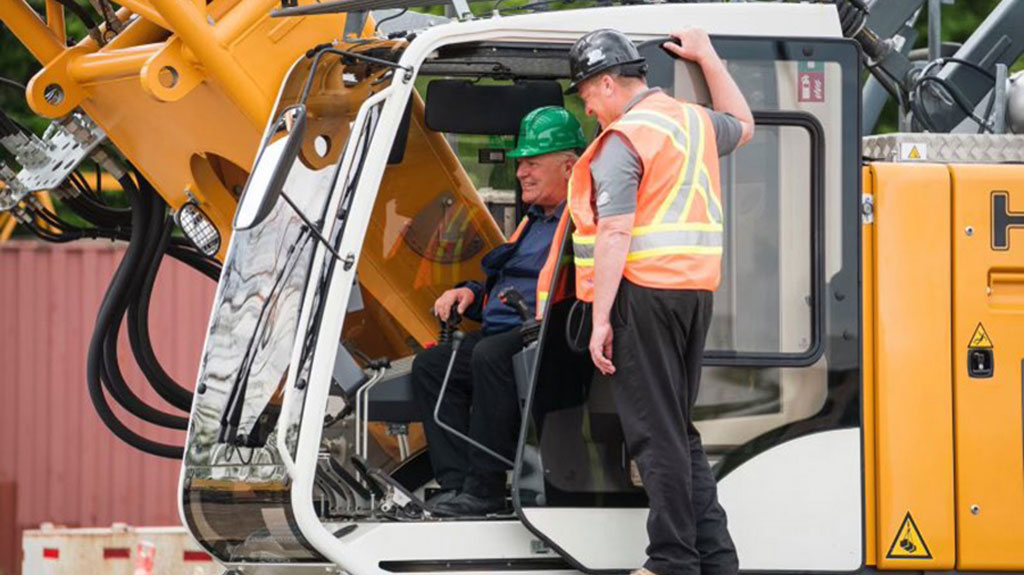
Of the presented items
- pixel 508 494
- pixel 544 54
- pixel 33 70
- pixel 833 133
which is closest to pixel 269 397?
pixel 508 494

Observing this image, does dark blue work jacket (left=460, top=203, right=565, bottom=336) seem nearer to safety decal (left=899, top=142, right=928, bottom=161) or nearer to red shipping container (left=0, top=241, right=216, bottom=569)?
safety decal (left=899, top=142, right=928, bottom=161)

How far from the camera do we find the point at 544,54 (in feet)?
20.0

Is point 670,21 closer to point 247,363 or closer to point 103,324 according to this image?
point 247,363

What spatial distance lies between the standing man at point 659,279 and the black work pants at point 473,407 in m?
0.65

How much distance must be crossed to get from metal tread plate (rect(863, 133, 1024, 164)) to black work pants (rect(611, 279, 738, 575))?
3.22 ft

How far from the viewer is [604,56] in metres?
5.77

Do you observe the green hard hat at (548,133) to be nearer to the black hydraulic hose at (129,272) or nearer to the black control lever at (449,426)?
the black control lever at (449,426)

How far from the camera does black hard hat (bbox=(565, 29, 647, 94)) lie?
18.9ft

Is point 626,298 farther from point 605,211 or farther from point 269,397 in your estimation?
point 269,397

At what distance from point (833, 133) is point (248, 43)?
6.68 ft

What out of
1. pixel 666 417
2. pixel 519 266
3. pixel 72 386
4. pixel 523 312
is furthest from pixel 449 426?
pixel 72 386

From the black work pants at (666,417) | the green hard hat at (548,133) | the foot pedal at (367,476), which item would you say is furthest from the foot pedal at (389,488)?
the green hard hat at (548,133)

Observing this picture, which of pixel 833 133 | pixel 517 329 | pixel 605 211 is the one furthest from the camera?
pixel 517 329

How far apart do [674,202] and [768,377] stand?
708mm
